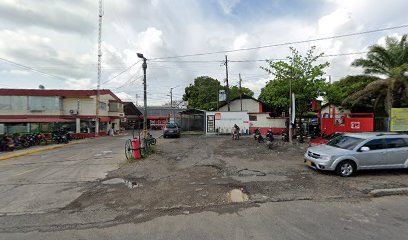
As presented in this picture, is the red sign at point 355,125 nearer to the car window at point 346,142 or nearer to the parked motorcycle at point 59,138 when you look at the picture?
the car window at point 346,142

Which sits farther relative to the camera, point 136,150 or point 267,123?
point 267,123

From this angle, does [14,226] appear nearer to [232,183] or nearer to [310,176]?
[232,183]

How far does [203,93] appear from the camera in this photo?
127 ft

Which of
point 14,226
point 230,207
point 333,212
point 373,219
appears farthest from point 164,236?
point 373,219

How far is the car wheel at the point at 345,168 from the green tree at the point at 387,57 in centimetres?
1181

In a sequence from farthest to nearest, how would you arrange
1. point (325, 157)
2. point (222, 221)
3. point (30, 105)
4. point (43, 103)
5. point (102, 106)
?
point (102, 106) → point (43, 103) → point (30, 105) → point (325, 157) → point (222, 221)

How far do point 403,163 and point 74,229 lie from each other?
32.5 ft

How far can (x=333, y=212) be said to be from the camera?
456 cm

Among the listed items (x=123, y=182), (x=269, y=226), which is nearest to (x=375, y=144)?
(x=269, y=226)

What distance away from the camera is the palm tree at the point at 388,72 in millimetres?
13812

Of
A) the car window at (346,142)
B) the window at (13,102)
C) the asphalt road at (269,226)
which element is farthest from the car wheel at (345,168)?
the window at (13,102)

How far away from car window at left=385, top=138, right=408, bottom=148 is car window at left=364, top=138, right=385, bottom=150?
215 millimetres

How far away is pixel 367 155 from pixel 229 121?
1709 cm

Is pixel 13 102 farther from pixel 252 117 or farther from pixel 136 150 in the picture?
pixel 252 117
